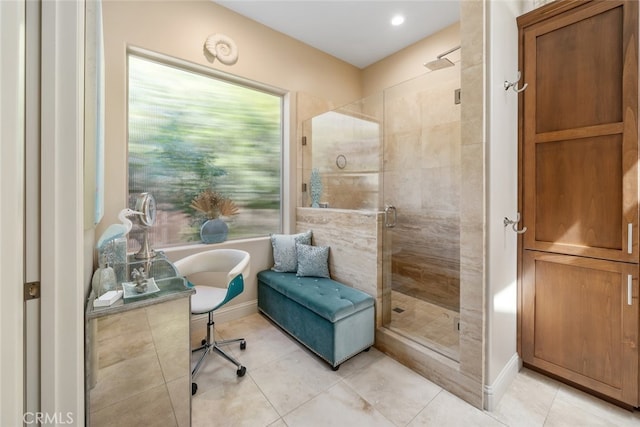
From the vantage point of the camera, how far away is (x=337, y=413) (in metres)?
1.58

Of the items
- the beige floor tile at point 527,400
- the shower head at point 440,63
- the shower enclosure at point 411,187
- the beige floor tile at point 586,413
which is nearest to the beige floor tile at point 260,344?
the shower enclosure at point 411,187

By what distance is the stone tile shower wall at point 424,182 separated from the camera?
7.72 ft

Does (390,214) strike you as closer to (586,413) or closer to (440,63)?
(440,63)

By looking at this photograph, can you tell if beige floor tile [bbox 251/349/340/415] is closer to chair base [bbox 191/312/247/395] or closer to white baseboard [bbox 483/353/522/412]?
chair base [bbox 191/312/247/395]

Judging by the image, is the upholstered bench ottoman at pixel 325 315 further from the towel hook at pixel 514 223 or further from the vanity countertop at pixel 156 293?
the towel hook at pixel 514 223

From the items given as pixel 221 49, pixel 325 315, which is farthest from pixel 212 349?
pixel 221 49

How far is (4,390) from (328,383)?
1.59 meters

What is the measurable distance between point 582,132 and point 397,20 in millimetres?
2134

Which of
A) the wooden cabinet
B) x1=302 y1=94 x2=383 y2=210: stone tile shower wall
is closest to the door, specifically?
x1=302 y1=94 x2=383 y2=210: stone tile shower wall

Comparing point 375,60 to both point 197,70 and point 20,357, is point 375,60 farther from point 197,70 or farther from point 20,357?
point 20,357

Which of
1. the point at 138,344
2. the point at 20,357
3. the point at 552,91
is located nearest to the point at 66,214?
the point at 20,357

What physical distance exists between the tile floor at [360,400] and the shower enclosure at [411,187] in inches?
16.4

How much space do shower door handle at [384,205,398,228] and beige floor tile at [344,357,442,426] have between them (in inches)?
43.2

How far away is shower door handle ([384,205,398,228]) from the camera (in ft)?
7.50
